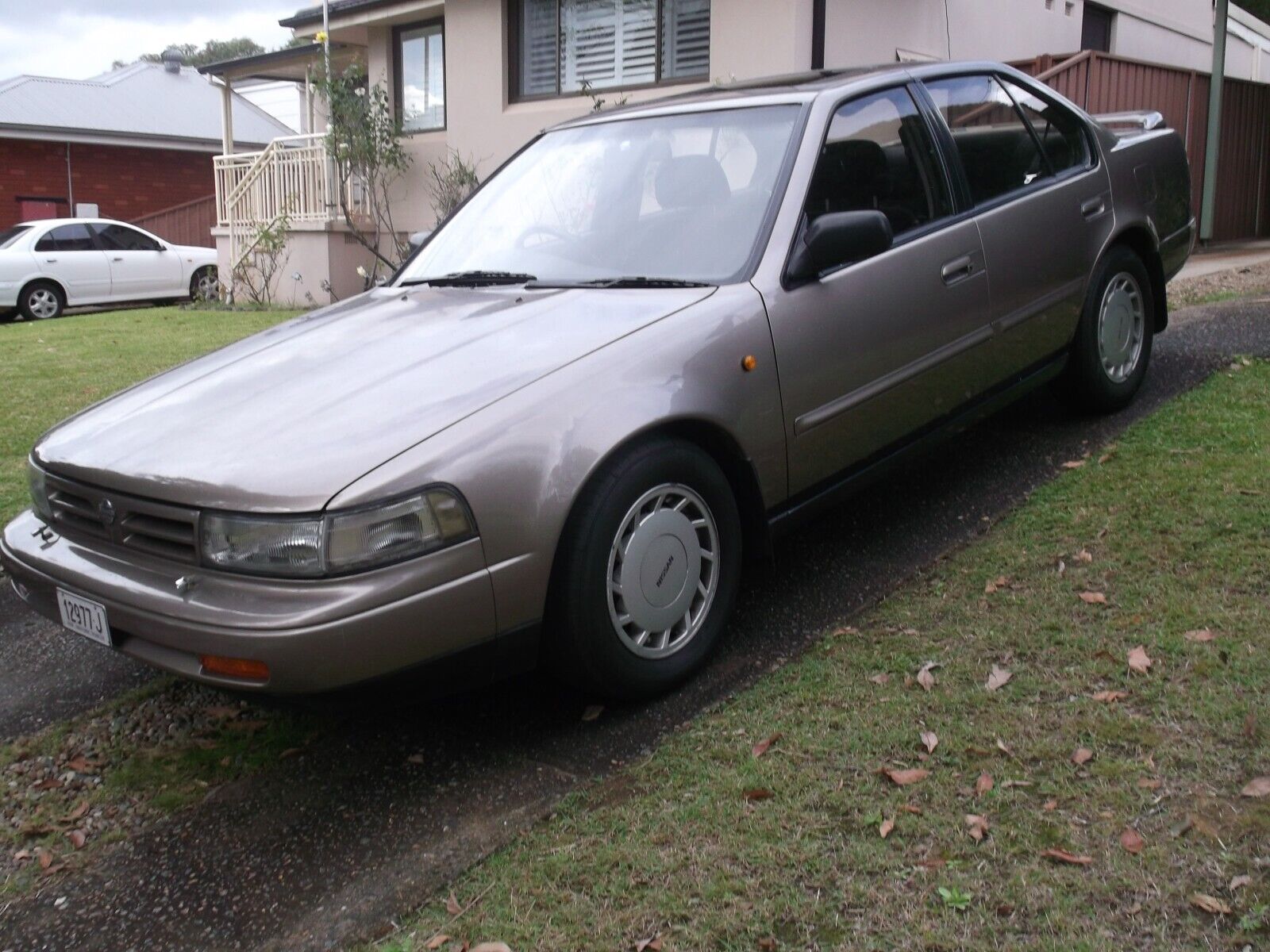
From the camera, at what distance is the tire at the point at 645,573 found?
325cm

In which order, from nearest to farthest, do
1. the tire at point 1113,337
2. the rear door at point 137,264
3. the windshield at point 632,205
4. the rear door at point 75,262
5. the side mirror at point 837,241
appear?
the side mirror at point 837,241 → the windshield at point 632,205 → the tire at point 1113,337 → the rear door at point 75,262 → the rear door at point 137,264

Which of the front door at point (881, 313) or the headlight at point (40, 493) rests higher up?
the front door at point (881, 313)

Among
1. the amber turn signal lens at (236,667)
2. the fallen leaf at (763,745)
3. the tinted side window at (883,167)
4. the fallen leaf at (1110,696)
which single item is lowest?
the fallen leaf at (763,745)

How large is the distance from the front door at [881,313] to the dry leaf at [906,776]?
1.17 m

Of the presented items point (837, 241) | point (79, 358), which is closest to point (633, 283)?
point (837, 241)

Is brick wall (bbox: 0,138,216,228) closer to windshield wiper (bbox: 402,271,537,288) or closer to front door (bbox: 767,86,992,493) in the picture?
windshield wiper (bbox: 402,271,537,288)

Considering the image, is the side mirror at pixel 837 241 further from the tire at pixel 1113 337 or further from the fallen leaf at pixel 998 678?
the tire at pixel 1113 337

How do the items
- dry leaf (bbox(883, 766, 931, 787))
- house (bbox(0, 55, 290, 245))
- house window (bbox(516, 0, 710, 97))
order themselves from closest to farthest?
dry leaf (bbox(883, 766, 931, 787)), house window (bbox(516, 0, 710, 97)), house (bbox(0, 55, 290, 245))

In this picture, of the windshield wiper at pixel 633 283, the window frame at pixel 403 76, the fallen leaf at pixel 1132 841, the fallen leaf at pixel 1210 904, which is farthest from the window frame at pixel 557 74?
the fallen leaf at pixel 1210 904

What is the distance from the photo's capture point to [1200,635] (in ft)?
11.6

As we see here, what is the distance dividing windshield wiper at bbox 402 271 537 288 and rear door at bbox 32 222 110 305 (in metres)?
16.1

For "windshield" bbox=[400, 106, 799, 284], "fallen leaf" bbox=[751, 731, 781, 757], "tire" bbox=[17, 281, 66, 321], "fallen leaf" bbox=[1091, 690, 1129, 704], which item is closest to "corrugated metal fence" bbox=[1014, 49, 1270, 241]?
"windshield" bbox=[400, 106, 799, 284]

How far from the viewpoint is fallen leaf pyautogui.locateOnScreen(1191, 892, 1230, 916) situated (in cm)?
241

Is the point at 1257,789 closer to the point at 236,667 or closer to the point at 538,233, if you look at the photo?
the point at 236,667
